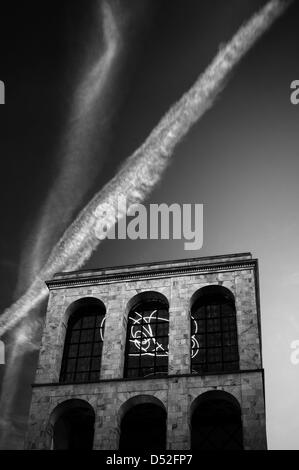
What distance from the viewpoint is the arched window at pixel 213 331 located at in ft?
99.7

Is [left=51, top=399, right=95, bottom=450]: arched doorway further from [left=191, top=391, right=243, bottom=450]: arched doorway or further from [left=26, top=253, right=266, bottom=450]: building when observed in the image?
[left=191, top=391, right=243, bottom=450]: arched doorway

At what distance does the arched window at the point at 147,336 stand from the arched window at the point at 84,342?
6.27 ft

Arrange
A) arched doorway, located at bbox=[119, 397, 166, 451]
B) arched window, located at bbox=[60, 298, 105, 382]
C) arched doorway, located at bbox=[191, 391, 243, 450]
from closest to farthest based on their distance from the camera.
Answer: arched doorway, located at bbox=[191, 391, 243, 450] → arched doorway, located at bbox=[119, 397, 166, 451] → arched window, located at bbox=[60, 298, 105, 382]

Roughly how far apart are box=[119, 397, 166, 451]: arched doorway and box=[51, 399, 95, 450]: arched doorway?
206cm

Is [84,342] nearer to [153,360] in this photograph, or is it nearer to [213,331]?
[153,360]

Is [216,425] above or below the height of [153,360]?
below

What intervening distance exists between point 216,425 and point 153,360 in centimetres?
496

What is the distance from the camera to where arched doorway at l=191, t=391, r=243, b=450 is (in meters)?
29.6

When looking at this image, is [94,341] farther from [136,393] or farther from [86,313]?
[136,393]

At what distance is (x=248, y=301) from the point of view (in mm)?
30766

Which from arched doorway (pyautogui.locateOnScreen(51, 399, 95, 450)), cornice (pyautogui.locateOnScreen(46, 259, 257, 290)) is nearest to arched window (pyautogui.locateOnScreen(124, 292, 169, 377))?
cornice (pyautogui.locateOnScreen(46, 259, 257, 290))

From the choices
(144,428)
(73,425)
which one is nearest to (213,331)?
(144,428)

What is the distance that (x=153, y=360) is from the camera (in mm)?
31406

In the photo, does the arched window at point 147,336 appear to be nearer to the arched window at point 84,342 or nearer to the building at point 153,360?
the building at point 153,360
